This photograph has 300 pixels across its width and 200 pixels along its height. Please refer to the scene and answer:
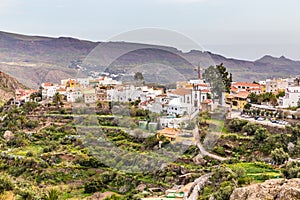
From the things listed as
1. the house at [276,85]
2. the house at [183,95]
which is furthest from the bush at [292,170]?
the house at [276,85]

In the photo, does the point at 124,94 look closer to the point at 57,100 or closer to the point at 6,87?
the point at 57,100

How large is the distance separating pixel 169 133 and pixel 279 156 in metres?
3.68

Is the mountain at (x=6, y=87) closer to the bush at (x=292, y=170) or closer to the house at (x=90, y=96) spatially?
the house at (x=90, y=96)

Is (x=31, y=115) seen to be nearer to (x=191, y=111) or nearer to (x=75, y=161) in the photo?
(x=75, y=161)

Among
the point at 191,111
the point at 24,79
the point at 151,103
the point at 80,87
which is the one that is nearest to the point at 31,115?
the point at 80,87

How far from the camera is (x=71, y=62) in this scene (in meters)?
53.9

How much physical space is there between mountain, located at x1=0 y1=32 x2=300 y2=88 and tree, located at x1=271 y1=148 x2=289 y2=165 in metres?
9.22

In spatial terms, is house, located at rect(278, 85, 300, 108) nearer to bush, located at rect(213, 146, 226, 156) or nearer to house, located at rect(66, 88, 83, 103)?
bush, located at rect(213, 146, 226, 156)

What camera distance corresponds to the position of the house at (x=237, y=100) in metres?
16.6

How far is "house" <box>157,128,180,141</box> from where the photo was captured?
43.2 feet

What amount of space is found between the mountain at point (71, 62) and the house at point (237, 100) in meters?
3.46

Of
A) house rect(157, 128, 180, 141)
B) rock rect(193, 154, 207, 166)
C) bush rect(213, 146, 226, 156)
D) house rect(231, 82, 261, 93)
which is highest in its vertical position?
house rect(231, 82, 261, 93)

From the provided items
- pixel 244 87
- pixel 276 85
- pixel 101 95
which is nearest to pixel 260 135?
pixel 276 85

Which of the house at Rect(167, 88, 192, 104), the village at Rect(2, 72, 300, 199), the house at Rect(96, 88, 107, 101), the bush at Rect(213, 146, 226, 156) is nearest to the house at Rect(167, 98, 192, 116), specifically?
the village at Rect(2, 72, 300, 199)
